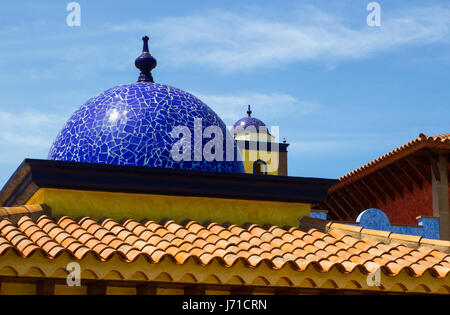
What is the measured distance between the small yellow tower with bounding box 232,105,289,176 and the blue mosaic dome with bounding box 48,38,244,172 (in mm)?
10970

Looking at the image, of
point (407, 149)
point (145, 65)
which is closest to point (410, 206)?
point (407, 149)

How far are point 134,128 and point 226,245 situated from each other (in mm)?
2869

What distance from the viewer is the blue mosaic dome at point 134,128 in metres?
10.9

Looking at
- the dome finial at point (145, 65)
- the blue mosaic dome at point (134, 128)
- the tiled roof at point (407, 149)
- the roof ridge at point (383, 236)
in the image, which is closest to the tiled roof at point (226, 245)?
the roof ridge at point (383, 236)

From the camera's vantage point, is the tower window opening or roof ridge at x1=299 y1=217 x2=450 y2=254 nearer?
roof ridge at x1=299 y1=217 x2=450 y2=254

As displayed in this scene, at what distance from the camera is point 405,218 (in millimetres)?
20688

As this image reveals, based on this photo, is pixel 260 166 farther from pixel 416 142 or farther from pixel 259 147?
pixel 416 142

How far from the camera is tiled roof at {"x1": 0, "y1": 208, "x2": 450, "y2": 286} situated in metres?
8.12

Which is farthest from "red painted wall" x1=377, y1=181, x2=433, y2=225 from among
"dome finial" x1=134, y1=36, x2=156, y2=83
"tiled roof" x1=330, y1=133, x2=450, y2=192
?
"dome finial" x1=134, y1=36, x2=156, y2=83

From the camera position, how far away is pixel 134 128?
1105cm

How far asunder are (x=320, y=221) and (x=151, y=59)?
4.29 meters

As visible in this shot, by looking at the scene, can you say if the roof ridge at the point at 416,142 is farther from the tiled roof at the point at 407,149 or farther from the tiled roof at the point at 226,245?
the tiled roof at the point at 226,245

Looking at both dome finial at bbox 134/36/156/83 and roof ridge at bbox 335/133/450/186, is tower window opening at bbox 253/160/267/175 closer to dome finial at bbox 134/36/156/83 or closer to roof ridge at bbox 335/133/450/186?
roof ridge at bbox 335/133/450/186
